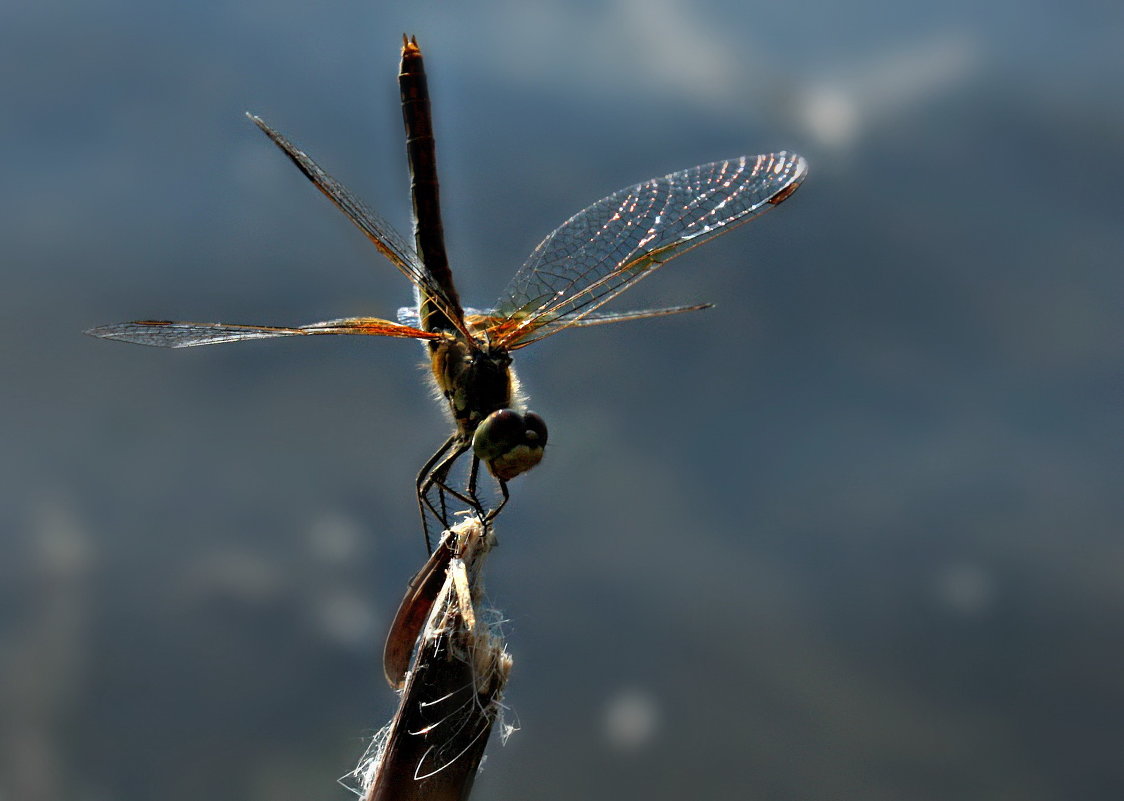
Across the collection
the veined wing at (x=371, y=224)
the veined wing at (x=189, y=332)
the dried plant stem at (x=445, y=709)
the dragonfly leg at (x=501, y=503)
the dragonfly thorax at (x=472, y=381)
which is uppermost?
the veined wing at (x=371, y=224)

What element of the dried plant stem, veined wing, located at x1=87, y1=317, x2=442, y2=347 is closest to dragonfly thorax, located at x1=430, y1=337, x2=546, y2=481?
veined wing, located at x1=87, y1=317, x2=442, y2=347

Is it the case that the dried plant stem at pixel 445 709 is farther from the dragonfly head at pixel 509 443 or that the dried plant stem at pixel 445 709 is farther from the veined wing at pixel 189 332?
the veined wing at pixel 189 332

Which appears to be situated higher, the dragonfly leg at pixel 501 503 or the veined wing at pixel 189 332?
the veined wing at pixel 189 332

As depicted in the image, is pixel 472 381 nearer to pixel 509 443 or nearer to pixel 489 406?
pixel 489 406

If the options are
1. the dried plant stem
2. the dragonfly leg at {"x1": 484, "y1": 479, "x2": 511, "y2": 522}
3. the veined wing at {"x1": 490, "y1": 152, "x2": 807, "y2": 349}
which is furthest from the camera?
the veined wing at {"x1": 490, "y1": 152, "x2": 807, "y2": 349}

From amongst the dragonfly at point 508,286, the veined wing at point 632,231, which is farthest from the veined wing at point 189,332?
the veined wing at point 632,231

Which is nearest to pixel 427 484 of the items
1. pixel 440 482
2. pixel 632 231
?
pixel 440 482

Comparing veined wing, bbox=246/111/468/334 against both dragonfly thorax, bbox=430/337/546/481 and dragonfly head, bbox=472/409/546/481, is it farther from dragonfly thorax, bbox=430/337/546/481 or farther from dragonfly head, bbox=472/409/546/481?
dragonfly head, bbox=472/409/546/481
